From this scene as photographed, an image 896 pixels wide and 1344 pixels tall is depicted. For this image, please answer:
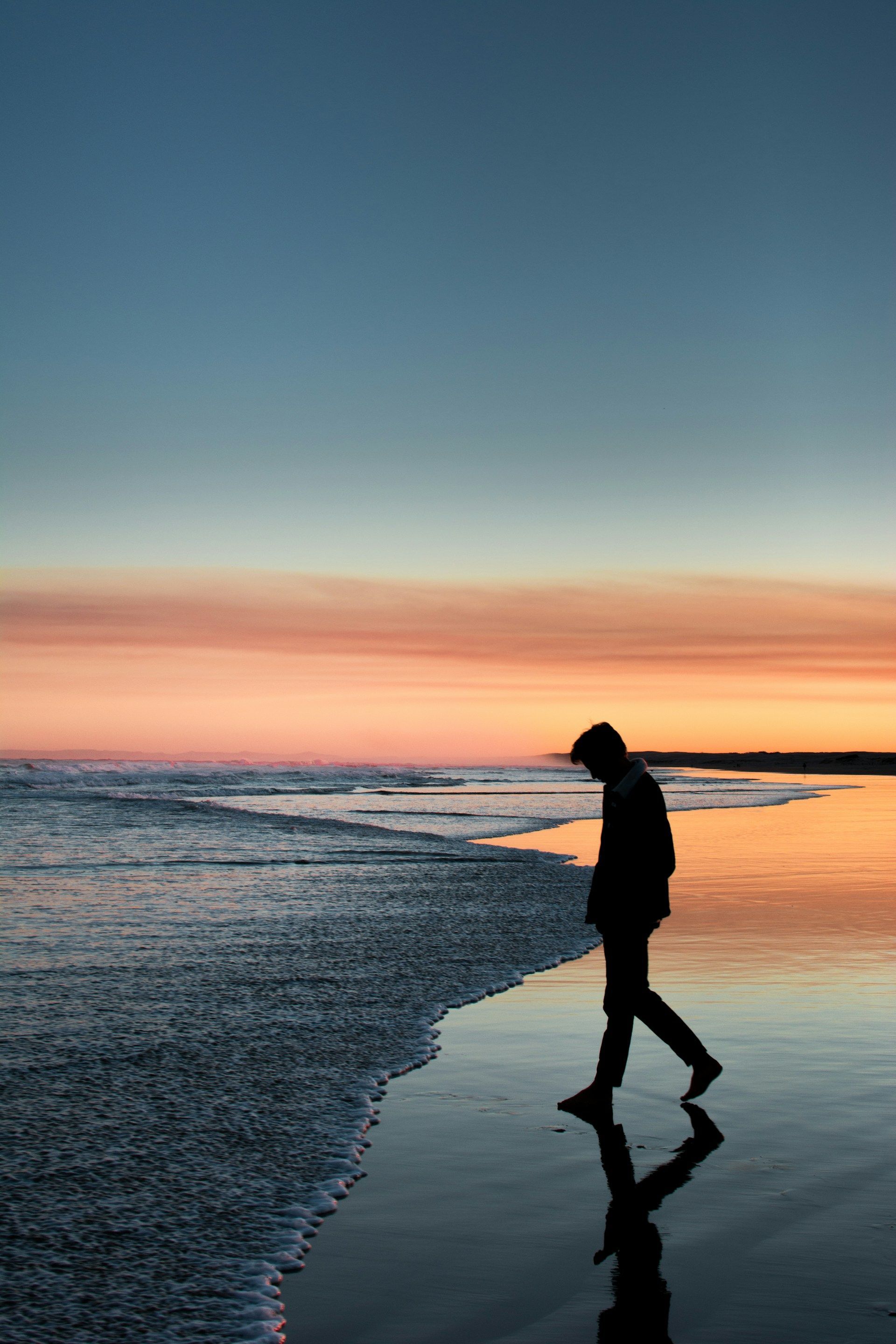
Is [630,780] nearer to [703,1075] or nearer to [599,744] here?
[599,744]

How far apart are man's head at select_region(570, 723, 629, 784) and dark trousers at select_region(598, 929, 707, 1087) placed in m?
0.88

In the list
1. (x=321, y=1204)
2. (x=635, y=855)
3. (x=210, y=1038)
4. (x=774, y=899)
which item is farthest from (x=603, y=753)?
(x=774, y=899)

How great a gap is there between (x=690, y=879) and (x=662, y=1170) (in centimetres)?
1138

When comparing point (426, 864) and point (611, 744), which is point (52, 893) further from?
point (611, 744)

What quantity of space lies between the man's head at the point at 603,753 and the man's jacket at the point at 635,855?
0.23 feet

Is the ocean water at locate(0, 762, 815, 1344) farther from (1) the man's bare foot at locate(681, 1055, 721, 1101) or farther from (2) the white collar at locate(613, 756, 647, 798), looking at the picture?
(2) the white collar at locate(613, 756, 647, 798)

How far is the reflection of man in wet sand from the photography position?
3664 mm

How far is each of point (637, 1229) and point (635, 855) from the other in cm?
214

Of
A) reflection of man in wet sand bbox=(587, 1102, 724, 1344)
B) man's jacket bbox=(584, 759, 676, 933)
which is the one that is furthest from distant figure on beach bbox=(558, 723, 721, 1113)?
reflection of man in wet sand bbox=(587, 1102, 724, 1344)

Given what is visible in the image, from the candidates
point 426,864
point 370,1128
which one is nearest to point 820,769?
point 426,864

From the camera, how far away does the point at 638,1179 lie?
4.93 metres

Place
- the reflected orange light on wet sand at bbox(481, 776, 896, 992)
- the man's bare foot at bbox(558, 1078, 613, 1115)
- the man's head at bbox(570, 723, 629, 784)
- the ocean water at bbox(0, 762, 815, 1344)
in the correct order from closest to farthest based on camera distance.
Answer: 1. the ocean water at bbox(0, 762, 815, 1344)
2. the man's bare foot at bbox(558, 1078, 613, 1115)
3. the man's head at bbox(570, 723, 629, 784)
4. the reflected orange light on wet sand at bbox(481, 776, 896, 992)

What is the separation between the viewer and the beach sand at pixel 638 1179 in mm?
3732

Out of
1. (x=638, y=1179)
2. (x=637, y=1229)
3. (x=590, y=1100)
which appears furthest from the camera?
(x=590, y=1100)
